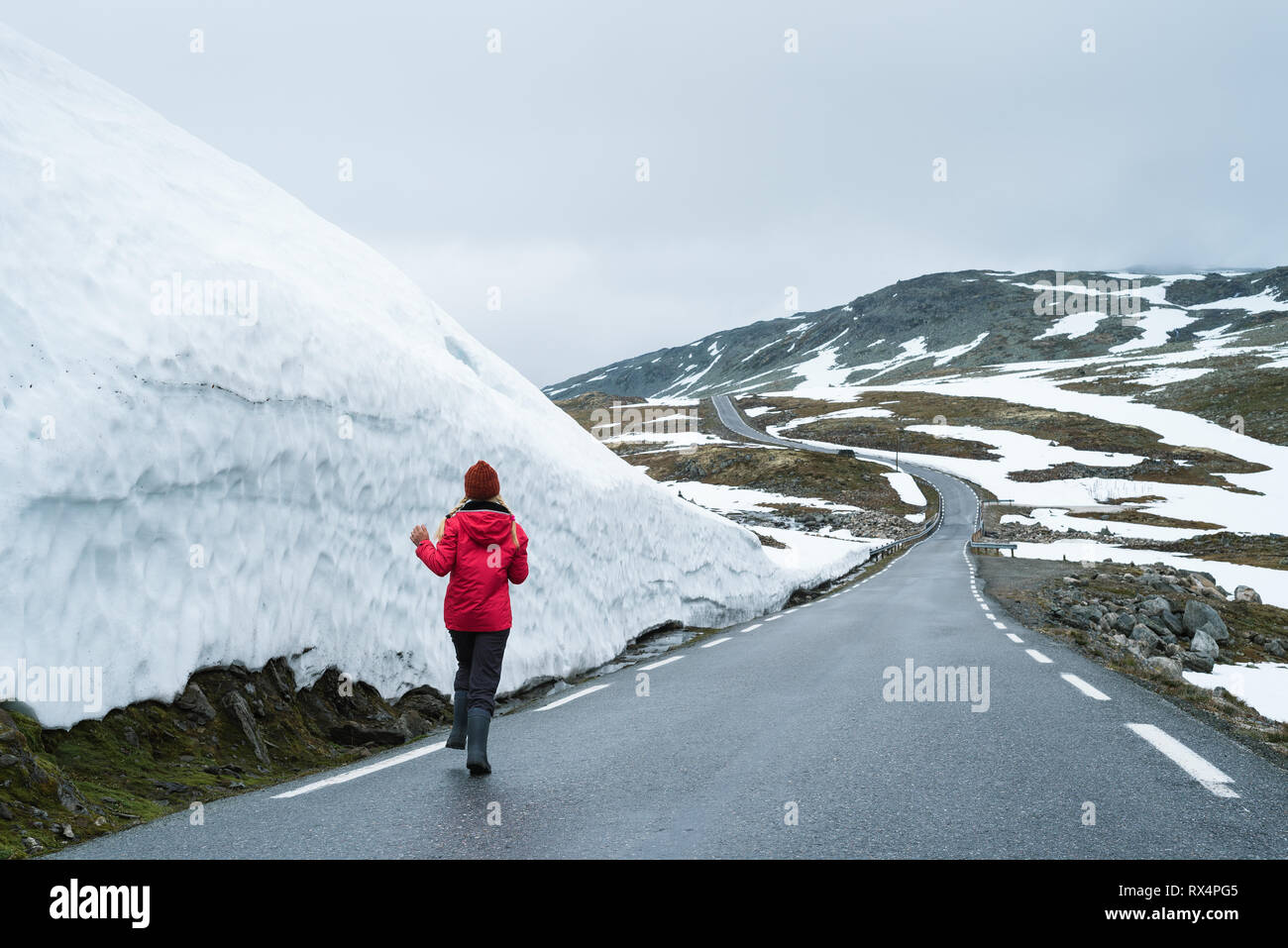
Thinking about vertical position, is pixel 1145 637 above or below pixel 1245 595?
above

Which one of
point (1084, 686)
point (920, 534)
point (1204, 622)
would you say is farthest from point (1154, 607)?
point (920, 534)

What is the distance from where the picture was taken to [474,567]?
17.8 ft

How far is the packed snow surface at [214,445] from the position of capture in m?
5.73

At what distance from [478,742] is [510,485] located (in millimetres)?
5895

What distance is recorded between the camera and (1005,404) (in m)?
104

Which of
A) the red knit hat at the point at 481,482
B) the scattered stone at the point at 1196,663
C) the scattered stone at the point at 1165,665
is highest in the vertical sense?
the red knit hat at the point at 481,482

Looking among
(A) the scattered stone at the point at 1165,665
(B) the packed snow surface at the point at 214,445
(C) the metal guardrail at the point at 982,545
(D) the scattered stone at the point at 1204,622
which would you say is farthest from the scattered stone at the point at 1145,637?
(C) the metal guardrail at the point at 982,545

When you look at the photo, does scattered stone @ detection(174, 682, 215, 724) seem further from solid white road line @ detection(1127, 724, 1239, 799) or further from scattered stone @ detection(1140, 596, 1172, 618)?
scattered stone @ detection(1140, 596, 1172, 618)

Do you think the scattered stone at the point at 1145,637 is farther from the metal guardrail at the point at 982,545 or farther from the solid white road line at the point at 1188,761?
the metal guardrail at the point at 982,545

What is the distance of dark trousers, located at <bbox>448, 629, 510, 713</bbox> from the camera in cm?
538

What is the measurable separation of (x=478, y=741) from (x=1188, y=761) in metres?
4.67

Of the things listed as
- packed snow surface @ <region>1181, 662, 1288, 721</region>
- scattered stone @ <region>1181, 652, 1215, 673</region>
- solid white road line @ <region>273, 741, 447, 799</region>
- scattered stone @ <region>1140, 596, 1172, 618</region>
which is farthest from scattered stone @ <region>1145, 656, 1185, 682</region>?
solid white road line @ <region>273, 741, 447, 799</region>

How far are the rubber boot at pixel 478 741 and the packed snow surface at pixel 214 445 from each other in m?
2.41

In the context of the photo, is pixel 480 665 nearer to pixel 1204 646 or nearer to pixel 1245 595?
pixel 1204 646
